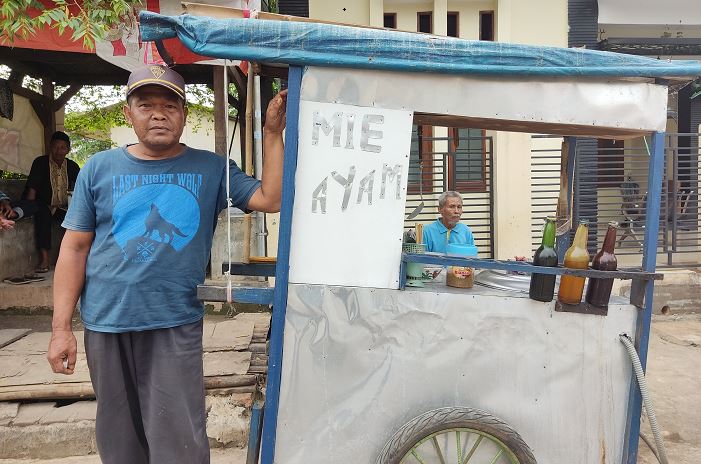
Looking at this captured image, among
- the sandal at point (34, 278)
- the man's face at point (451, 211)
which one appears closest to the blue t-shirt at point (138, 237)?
the man's face at point (451, 211)

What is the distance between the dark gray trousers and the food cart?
0.96ft

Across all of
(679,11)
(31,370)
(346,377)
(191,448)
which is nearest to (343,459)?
(346,377)

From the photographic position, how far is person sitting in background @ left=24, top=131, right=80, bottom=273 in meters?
5.77

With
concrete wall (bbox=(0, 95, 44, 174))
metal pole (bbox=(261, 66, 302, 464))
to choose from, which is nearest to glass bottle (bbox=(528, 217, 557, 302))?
metal pole (bbox=(261, 66, 302, 464))

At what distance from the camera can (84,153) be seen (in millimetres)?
28312

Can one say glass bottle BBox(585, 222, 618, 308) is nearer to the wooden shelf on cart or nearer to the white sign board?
the wooden shelf on cart

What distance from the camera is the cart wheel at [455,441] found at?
1.90 meters

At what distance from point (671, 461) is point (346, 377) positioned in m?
2.36

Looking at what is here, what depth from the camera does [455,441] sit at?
1991 millimetres

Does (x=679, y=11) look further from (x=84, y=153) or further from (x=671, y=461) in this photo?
(x=84, y=153)

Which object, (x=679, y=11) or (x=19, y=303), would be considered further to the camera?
(x=679, y=11)

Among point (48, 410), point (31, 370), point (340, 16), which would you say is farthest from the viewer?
point (340, 16)

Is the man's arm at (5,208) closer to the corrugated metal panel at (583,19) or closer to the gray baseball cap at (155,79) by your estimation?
the gray baseball cap at (155,79)

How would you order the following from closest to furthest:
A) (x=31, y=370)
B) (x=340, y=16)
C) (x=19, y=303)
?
1. (x=31, y=370)
2. (x=19, y=303)
3. (x=340, y=16)
